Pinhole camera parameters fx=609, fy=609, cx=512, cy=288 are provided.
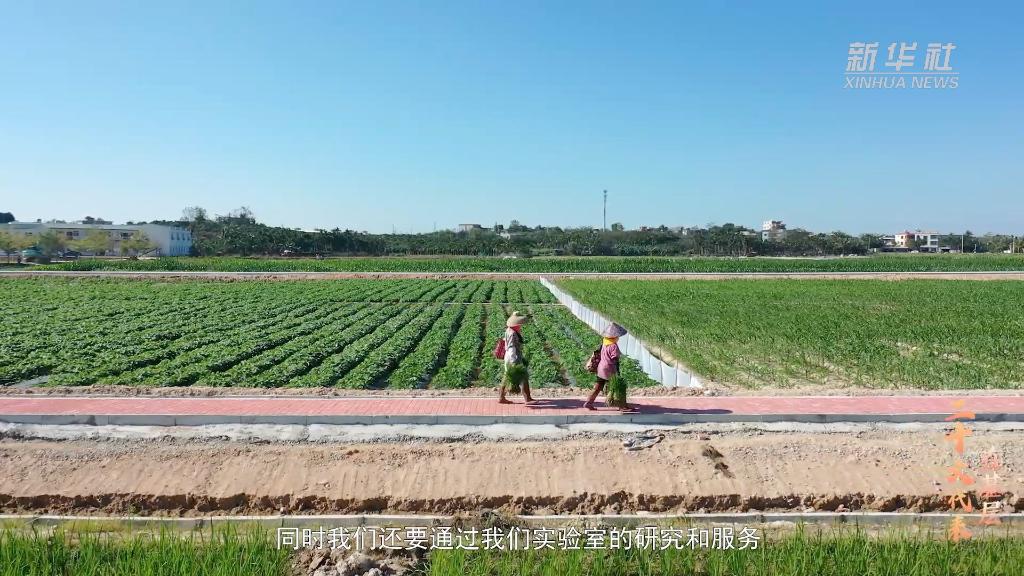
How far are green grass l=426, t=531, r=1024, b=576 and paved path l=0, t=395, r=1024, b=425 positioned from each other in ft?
11.4

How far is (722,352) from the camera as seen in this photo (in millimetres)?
15461

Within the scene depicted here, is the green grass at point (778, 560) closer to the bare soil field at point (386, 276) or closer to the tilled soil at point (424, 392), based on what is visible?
the tilled soil at point (424, 392)

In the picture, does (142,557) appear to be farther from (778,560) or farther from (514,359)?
(778,560)

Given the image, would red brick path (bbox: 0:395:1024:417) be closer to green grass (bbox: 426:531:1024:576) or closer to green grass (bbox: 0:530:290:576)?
green grass (bbox: 0:530:290:576)

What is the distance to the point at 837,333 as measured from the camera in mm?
18359

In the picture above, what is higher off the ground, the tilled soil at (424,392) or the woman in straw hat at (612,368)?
the woman in straw hat at (612,368)

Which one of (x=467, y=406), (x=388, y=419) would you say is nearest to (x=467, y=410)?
(x=467, y=406)

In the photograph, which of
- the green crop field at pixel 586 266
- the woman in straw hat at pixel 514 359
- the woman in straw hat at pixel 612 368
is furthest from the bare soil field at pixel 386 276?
the woman in straw hat at pixel 612 368

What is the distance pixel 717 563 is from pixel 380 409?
5.79 metres

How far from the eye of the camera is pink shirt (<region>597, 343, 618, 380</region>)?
9.02m

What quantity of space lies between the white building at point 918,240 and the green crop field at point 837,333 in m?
131

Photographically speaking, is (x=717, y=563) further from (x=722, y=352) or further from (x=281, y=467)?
(x=722, y=352)

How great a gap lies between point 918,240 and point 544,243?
10649 centimetres

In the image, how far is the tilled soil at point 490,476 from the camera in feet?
22.6
